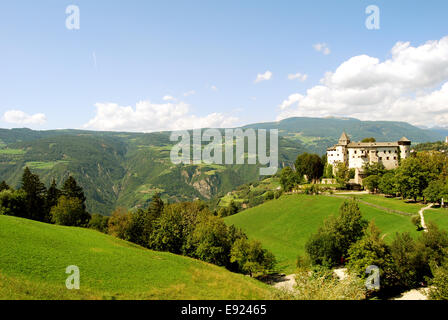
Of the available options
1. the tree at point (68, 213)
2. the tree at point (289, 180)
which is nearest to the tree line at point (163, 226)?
the tree at point (68, 213)

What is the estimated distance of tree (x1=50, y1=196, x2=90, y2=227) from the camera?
6337 cm

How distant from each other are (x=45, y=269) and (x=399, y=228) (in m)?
63.3

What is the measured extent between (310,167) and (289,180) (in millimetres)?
10128

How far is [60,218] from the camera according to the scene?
208 ft

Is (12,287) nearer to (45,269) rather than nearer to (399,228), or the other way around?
(45,269)

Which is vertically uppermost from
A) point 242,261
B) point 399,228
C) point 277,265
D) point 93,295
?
point 93,295

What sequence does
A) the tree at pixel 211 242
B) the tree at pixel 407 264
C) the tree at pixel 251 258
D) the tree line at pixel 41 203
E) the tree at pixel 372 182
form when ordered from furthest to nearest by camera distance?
the tree at pixel 372 182 → the tree line at pixel 41 203 → the tree at pixel 211 242 → the tree at pixel 251 258 → the tree at pixel 407 264

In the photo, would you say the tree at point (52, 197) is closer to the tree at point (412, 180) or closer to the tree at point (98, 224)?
the tree at point (98, 224)

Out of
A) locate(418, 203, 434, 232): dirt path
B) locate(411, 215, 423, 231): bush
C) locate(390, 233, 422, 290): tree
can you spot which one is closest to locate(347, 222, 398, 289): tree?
locate(390, 233, 422, 290): tree

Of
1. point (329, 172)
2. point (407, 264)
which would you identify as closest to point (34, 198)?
point (407, 264)

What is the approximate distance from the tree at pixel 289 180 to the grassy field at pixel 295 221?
744 cm

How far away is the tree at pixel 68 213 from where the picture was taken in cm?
6337
